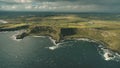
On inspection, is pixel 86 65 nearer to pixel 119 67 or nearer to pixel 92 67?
pixel 92 67

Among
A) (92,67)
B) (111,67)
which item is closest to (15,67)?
(92,67)

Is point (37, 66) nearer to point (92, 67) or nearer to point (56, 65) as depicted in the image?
point (56, 65)

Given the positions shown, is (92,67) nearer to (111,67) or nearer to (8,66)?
(111,67)

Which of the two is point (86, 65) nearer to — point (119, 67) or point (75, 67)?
point (75, 67)

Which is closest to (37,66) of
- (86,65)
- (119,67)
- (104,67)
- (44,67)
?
(44,67)

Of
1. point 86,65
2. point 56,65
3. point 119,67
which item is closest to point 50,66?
point 56,65

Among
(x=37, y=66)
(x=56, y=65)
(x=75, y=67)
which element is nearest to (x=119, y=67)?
(x=75, y=67)
